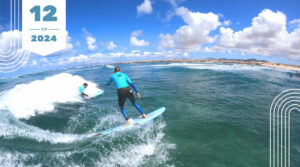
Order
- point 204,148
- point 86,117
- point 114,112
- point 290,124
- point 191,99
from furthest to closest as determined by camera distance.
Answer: point 191,99, point 114,112, point 86,117, point 290,124, point 204,148


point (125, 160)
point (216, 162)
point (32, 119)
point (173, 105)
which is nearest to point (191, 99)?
point (173, 105)

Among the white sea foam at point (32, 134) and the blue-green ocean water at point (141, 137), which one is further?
the white sea foam at point (32, 134)

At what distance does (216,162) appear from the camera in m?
5.37

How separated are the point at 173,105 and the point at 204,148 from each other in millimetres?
5429

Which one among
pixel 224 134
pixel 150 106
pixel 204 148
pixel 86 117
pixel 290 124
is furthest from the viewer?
pixel 150 106

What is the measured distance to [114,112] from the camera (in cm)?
1034

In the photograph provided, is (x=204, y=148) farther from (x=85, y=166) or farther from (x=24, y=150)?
(x=24, y=150)

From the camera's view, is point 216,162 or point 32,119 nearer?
point 216,162

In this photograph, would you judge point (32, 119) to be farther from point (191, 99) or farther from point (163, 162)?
point (191, 99)

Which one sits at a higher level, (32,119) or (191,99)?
(191,99)

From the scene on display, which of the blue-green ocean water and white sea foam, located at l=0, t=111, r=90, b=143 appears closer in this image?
the blue-green ocean water

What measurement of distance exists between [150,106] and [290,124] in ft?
31.0

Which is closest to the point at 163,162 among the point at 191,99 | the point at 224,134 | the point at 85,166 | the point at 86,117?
the point at 85,166

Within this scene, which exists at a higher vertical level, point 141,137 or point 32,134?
point 32,134
